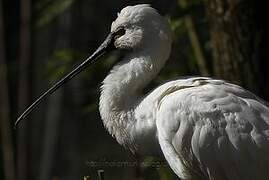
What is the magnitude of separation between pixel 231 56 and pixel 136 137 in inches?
69.4

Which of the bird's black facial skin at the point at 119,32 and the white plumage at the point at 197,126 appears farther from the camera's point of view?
the bird's black facial skin at the point at 119,32

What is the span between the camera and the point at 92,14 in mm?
15344

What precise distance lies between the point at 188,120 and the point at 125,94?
50 cm

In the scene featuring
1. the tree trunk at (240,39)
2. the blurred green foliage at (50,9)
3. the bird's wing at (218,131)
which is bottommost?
the bird's wing at (218,131)

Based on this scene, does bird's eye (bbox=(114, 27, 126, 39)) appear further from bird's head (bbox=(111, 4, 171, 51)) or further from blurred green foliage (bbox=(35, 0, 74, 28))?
blurred green foliage (bbox=(35, 0, 74, 28))

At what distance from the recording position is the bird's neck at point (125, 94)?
5488mm

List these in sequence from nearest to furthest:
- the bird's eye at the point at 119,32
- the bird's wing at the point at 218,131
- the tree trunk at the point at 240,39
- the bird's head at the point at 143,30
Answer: the bird's wing at the point at 218,131
the bird's head at the point at 143,30
the bird's eye at the point at 119,32
the tree trunk at the point at 240,39

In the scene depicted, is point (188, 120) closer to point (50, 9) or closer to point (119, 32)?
point (119, 32)

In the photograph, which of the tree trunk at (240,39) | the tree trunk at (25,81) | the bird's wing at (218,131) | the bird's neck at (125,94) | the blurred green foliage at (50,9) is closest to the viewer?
the tree trunk at (25,81)

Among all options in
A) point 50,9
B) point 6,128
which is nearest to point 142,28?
point 6,128

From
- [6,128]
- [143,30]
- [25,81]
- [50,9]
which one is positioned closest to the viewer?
[6,128]

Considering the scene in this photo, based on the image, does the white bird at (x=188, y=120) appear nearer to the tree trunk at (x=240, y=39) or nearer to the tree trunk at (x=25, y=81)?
the tree trunk at (x=25, y=81)

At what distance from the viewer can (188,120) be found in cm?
524

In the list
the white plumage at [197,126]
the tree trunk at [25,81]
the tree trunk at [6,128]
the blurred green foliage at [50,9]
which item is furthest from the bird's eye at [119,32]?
the blurred green foliage at [50,9]
